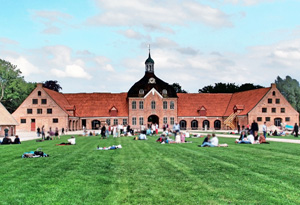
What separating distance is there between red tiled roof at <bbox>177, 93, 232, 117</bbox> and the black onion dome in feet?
11.7

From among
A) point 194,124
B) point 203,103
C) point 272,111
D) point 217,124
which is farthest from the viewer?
point 203,103

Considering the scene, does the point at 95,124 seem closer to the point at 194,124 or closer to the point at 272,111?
the point at 194,124

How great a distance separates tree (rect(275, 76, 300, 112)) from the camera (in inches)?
3780

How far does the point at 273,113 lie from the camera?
7175cm

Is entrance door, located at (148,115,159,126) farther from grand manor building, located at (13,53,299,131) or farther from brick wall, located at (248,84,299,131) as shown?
brick wall, located at (248,84,299,131)

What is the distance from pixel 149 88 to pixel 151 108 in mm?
4233

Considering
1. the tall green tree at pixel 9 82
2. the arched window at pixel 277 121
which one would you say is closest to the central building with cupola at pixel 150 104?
the arched window at pixel 277 121

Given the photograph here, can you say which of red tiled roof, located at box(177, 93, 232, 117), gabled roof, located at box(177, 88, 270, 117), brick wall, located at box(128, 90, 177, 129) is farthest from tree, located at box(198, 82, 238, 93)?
brick wall, located at box(128, 90, 177, 129)

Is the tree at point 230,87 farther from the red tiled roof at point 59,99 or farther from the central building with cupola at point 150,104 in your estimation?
the red tiled roof at point 59,99

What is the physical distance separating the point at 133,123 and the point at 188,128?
11581mm

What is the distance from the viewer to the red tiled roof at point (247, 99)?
7084cm

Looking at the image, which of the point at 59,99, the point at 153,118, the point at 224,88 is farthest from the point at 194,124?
the point at 59,99

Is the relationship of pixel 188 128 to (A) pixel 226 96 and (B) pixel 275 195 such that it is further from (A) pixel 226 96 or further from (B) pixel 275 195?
(B) pixel 275 195

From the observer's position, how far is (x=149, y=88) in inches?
3049
